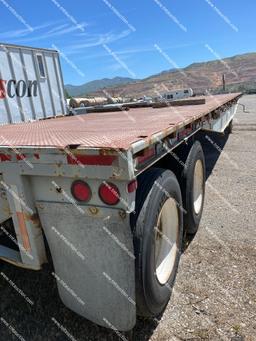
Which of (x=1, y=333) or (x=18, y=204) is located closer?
(x=18, y=204)

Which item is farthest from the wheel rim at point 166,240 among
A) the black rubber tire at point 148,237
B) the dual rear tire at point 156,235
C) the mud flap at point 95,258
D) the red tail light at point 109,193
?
the red tail light at point 109,193

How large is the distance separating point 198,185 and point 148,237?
2122 millimetres

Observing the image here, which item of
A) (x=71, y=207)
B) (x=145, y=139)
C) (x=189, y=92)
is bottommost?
(x=189, y=92)

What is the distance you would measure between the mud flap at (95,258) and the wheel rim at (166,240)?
18.7 inches

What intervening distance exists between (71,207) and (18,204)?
1.12 ft

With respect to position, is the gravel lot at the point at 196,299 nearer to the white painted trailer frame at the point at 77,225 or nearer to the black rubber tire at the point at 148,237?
the black rubber tire at the point at 148,237

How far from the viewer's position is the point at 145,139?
209 cm

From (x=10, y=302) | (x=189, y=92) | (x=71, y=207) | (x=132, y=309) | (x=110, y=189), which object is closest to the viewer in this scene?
(x=110, y=189)

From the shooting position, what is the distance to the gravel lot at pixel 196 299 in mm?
2605

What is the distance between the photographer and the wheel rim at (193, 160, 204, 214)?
4020mm

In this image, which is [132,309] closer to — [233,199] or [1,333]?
[1,333]

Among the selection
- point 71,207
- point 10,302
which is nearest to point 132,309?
Result: point 71,207

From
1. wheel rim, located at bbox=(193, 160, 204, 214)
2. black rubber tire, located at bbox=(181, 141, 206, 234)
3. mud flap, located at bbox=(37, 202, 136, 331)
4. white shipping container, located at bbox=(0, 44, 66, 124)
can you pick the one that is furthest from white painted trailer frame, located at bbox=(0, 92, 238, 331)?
white shipping container, located at bbox=(0, 44, 66, 124)

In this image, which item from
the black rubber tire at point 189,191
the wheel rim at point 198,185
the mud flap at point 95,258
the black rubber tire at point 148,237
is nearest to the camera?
the mud flap at point 95,258
